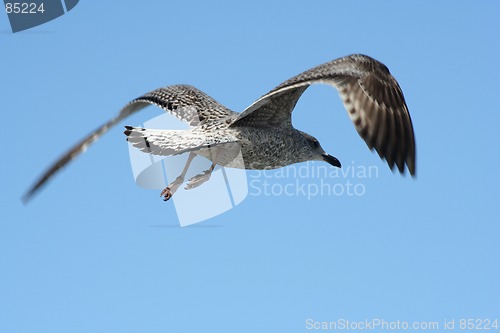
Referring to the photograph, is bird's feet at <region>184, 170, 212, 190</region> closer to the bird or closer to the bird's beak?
the bird

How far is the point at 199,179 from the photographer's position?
11.6 m

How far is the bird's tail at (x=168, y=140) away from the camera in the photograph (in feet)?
36.3

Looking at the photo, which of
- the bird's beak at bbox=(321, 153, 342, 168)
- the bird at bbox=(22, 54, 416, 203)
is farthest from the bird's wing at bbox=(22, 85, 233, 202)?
the bird's beak at bbox=(321, 153, 342, 168)

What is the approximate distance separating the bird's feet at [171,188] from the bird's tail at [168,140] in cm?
48

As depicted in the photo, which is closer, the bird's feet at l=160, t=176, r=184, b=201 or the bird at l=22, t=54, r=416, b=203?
the bird at l=22, t=54, r=416, b=203

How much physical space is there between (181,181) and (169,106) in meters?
1.78

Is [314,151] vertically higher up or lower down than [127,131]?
lower down

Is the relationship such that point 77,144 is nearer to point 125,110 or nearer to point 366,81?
point 125,110

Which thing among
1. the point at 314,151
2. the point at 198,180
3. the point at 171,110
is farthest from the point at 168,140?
the point at 314,151

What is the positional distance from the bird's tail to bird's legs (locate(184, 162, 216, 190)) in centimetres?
52

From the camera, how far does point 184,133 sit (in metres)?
11.6

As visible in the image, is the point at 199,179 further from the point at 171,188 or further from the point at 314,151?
the point at 314,151

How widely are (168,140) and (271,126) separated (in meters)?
1.40

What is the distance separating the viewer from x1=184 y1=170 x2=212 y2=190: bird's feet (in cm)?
1147
